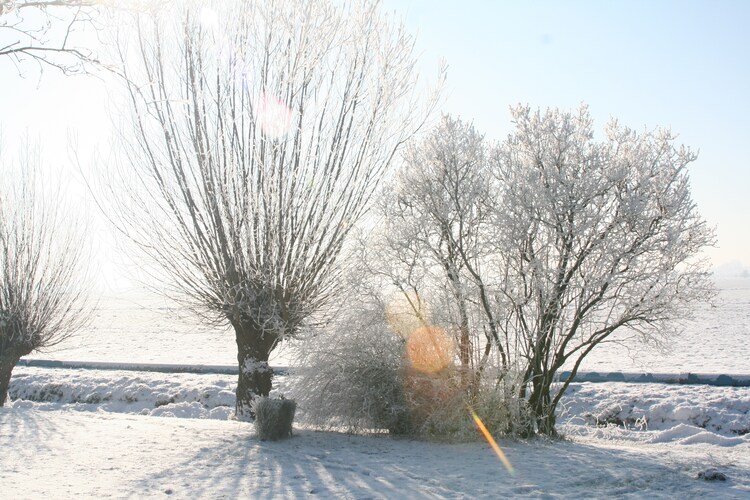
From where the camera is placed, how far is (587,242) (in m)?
9.39

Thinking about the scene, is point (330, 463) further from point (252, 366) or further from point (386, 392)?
point (252, 366)

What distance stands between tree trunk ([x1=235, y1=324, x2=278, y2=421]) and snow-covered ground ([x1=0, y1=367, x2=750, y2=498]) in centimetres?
90

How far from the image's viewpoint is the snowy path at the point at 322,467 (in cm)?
596

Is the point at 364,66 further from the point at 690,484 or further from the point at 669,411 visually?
the point at 669,411

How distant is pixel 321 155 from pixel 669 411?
8.41 meters

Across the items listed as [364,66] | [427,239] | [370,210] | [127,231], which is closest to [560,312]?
[427,239]

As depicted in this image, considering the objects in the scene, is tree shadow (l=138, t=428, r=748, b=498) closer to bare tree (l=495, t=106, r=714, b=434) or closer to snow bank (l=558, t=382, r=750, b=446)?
bare tree (l=495, t=106, r=714, b=434)

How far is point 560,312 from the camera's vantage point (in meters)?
9.25

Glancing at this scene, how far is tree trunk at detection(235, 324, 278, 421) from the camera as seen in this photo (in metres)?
11.3

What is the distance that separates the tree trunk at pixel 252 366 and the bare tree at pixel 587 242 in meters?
4.26

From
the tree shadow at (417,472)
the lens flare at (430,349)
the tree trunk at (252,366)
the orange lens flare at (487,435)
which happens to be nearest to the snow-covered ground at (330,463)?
the tree shadow at (417,472)

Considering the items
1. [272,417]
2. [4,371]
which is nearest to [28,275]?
[4,371]

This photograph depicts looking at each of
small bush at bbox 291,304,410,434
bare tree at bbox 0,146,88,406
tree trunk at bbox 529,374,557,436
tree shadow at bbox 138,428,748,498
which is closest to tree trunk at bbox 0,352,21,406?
bare tree at bbox 0,146,88,406

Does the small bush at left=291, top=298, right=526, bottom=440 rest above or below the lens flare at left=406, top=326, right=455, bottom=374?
below
